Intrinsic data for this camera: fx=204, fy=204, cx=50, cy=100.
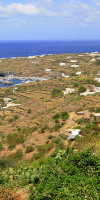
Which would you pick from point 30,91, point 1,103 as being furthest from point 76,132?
point 30,91

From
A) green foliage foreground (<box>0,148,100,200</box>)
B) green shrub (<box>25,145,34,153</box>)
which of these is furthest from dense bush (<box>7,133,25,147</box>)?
green foliage foreground (<box>0,148,100,200</box>)

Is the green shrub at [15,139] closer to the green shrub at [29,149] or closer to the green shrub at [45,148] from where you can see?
the green shrub at [29,149]

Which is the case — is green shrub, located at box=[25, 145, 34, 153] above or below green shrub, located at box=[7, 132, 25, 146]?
above

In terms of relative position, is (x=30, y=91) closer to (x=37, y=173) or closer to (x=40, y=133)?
(x=40, y=133)

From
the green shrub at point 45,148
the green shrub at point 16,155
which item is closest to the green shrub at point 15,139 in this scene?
the green shrub at point 16,155

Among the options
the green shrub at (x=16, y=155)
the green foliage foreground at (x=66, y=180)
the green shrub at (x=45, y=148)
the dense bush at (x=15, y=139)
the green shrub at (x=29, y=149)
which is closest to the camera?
the green foliage foreground at (x=66, y=180)

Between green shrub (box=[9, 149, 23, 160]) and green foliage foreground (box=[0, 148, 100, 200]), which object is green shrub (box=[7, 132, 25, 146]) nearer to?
green shrub (box=[9, 149, 23, 160])

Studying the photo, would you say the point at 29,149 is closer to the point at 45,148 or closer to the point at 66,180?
the point at 45,148

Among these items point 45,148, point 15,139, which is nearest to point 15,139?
point 15,139

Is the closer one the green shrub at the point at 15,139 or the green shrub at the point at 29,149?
the green shrub at the point at 29,149
